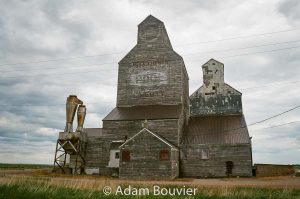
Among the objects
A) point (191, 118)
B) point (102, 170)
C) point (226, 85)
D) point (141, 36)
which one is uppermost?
point (141, 36)

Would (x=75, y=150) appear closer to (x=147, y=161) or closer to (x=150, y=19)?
(x=147, y=161)

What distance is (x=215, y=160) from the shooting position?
1149 inches

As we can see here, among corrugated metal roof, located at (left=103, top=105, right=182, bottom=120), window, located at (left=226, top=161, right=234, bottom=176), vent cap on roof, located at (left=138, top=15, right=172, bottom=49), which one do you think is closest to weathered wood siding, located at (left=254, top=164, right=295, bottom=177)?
window, located at (left=226, top=161, right=234, bottom=176)

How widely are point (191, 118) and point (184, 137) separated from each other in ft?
16.4


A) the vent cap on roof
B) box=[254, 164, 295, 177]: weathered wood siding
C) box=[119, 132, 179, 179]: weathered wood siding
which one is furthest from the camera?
the vent cap on roof

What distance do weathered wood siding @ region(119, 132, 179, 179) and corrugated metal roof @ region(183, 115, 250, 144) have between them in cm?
405

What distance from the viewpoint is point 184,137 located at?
31.8 m

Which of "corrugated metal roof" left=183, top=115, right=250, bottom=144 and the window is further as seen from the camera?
"corrugated metal roof" left=183, top=115, right=250, bottom=144

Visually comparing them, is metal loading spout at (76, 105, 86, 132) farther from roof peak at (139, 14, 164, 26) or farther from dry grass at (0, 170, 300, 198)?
dry grass at (0, 170, 300, 198)

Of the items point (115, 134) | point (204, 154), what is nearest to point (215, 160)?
point (204, 154)

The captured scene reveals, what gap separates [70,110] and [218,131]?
16609mm

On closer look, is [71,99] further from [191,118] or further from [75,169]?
[191,118]

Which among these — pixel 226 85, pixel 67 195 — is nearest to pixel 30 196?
pixel 67 195

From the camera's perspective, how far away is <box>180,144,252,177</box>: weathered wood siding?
28.3 metres
